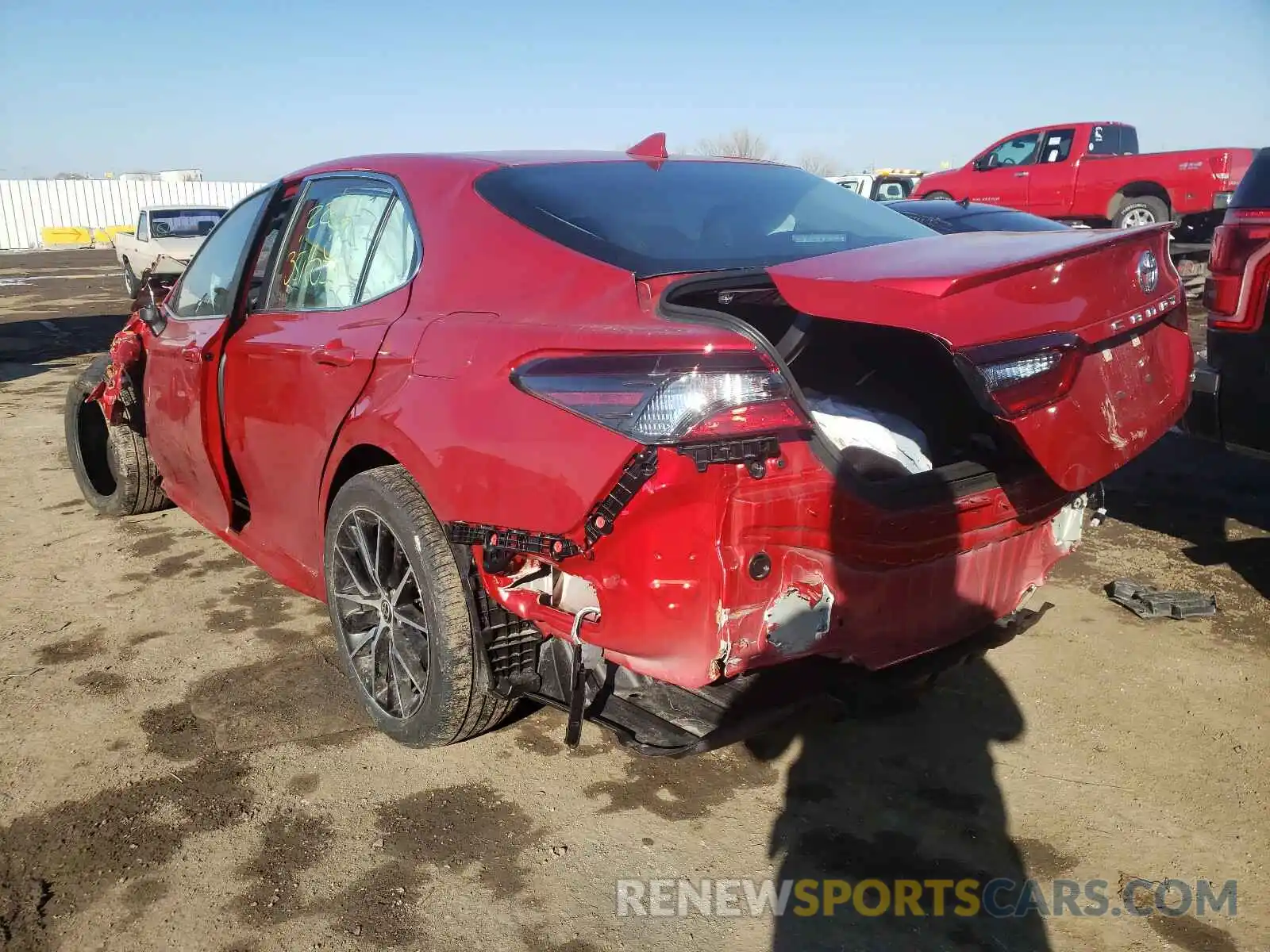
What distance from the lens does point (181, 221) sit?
16594mm

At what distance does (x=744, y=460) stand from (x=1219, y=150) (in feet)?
44.1

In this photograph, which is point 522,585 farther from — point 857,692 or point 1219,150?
point 1219,150

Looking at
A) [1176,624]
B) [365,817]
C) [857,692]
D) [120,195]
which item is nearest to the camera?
[857,692]

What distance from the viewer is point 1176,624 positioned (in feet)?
11.9

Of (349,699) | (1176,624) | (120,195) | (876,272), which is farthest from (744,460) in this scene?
(120,195)

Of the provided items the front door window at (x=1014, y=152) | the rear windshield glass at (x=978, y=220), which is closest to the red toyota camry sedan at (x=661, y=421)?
the rear windshield glass at (x=978, y=220)

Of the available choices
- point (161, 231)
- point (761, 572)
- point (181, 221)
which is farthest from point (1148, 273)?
point (181, 221)

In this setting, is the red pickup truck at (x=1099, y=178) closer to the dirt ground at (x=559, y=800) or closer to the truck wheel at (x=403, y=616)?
the dirt ground at (x=559, y=800)

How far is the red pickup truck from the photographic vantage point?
1259 centimetres

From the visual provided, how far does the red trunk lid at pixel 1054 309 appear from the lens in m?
1.93

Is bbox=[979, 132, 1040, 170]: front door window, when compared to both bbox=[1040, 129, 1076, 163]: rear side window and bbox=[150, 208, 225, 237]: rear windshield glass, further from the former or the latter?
bbox=[150, 208, 225, 237]: rear windshield glass

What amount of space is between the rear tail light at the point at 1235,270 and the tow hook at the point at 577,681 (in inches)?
119

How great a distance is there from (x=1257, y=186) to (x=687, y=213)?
2.64 meters

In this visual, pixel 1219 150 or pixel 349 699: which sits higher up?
pixel 1219 150
